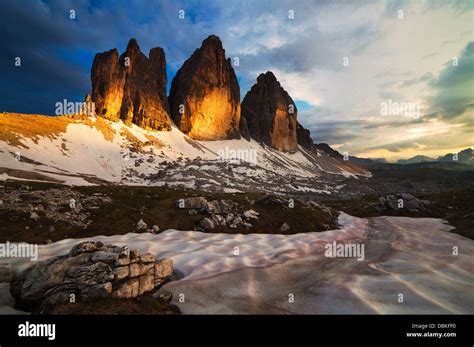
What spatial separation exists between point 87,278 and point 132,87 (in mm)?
174020

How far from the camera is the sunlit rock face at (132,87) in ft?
502

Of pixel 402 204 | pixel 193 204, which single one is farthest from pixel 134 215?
pixel 402 204

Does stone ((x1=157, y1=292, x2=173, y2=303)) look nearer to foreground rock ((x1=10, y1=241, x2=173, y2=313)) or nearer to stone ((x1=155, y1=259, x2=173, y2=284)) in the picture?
foreground rock ((x1=10, y1=241, x2=173, y2=313))

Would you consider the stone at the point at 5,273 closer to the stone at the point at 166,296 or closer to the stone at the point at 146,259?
the stone at the point at 146,259

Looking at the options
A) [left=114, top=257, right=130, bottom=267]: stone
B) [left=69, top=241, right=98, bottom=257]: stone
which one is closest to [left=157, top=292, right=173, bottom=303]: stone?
[left=114, top=257, right=130, bottom=267]: stone

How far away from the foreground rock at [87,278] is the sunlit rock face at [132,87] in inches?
5915

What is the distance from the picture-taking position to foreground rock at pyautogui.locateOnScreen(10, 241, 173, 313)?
13.6 m

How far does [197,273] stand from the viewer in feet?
59.9

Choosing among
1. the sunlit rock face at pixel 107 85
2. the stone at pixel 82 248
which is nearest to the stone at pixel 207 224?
the stone at pixel 82 248

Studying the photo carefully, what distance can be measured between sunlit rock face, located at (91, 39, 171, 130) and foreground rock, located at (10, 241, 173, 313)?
493 feet

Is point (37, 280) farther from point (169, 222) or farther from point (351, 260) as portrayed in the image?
point (351, 260)

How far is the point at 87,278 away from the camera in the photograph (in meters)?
14.3
